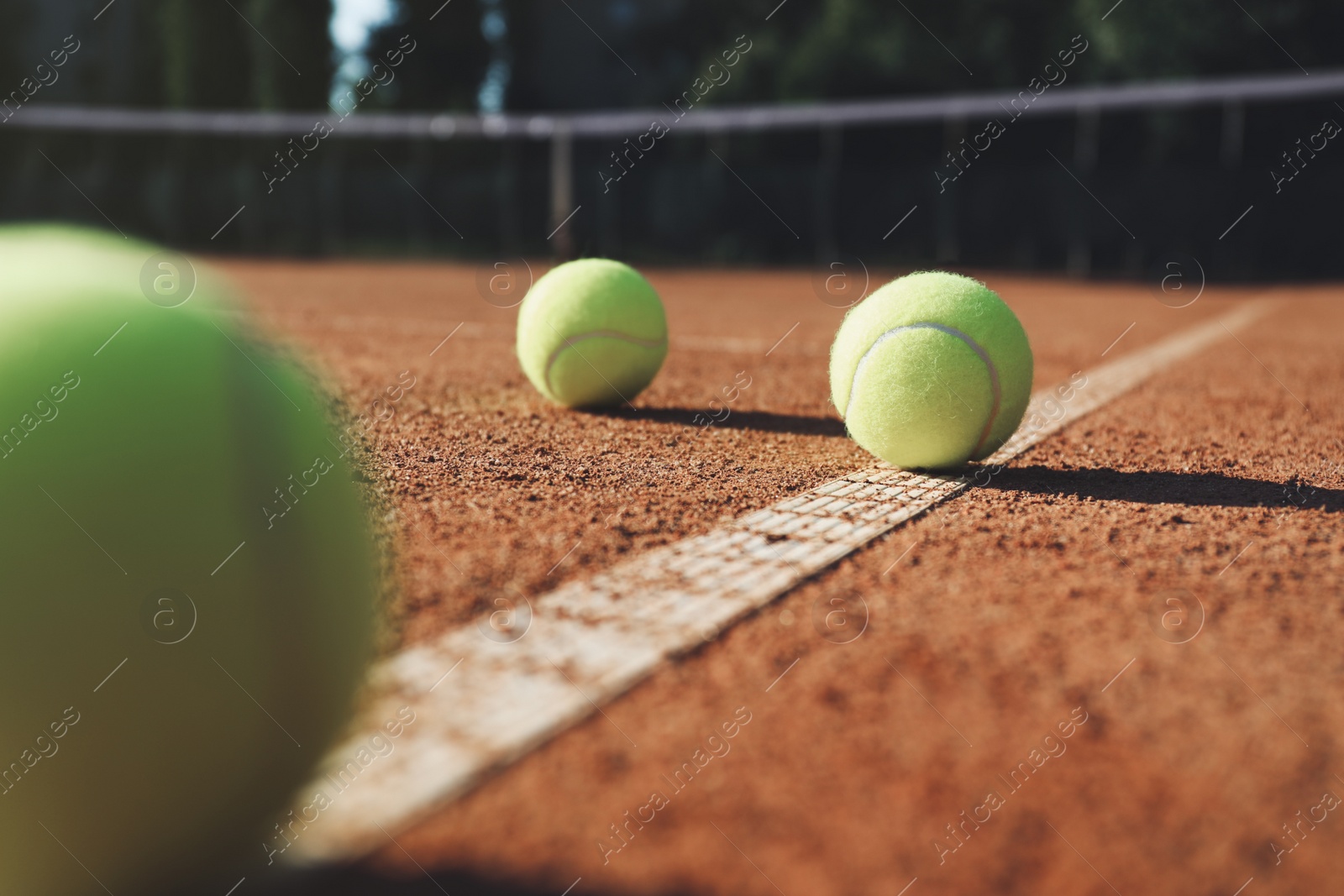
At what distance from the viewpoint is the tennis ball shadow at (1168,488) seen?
4152mm

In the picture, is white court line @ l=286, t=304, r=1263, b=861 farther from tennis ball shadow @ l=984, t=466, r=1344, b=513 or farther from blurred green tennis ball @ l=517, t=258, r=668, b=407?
blurred green tennis ball @ l=517, t=258, r=668, b=407

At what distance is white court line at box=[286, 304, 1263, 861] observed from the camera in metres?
2.06

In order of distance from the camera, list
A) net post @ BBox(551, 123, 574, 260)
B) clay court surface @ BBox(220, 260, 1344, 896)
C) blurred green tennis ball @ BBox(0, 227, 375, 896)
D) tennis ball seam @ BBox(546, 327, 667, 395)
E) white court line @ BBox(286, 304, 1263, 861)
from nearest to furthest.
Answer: blurred green tennis ball @ BBox(0, 227, 375, 896)
clay court surface @ BBox(220, 260, 1344, 896)
white court line @ BBox(286, 304, 1263, 861)
tennis ball seam @ BBox(546, 327, 667, 395)
net post @ BBox(551, 123, 574, 260)

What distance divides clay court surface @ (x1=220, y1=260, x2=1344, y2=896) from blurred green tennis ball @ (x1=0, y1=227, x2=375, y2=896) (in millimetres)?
253

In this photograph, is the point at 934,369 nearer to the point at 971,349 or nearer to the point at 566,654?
the point at 971,349

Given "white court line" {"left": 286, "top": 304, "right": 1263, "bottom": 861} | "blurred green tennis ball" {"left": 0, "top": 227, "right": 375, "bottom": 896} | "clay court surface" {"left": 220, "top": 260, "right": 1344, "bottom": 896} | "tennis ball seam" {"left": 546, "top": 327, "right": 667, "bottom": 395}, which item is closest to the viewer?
"blurred green tennis ball" {"left": 0, "top": 227, "right": 375, "bottom": 896}

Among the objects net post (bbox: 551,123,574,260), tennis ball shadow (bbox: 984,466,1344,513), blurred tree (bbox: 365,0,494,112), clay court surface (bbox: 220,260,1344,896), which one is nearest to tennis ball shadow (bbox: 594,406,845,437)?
clay court surface (bbox: 220,260,1344,896)

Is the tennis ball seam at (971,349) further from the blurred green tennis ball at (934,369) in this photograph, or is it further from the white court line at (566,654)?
the white court line at (566,654)

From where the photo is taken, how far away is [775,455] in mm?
4891

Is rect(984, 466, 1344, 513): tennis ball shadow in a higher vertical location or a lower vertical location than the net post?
lower

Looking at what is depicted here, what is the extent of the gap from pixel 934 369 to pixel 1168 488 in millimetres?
1110

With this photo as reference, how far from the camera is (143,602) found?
1795mm

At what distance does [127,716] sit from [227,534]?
33cm

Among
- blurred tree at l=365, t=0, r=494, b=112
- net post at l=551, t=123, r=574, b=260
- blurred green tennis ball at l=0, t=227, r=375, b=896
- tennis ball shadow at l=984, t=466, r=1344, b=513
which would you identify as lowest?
tennis ball shadow at l=984, t=466, r=1344, b=513
